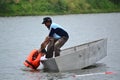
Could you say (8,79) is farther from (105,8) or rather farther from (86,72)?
(105,8)

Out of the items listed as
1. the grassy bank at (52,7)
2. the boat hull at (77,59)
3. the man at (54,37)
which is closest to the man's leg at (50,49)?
the man at (54,37)

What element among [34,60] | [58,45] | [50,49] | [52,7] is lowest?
[34,60]

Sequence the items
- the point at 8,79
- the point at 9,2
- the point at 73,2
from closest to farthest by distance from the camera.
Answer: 1. the point at 8,79
2. the point at 9,2
3. the point at 73,2

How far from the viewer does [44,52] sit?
2683cm

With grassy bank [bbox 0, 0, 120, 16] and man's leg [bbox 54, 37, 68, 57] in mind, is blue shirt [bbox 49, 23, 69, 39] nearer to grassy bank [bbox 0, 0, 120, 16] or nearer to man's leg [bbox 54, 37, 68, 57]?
man's leg [bbox 54, 37, 68, 57]

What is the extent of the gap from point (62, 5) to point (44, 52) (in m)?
76.7

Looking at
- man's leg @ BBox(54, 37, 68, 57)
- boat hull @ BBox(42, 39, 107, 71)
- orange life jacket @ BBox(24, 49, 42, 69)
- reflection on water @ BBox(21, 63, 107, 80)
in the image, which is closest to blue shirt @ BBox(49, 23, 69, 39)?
man's leg @ BBox(54, 37, 68, 57)

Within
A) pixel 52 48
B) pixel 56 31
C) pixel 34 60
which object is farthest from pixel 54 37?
pixel 34 60

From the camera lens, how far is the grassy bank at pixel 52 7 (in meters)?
96.2

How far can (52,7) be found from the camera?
100 meters

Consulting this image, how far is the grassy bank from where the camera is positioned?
316ft

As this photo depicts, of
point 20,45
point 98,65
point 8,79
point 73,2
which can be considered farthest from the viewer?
point 73,2

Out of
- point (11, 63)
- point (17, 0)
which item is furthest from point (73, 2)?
point (11, 63)

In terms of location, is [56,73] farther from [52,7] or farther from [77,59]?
[52,7]
